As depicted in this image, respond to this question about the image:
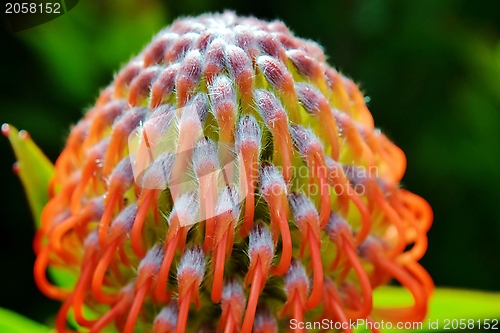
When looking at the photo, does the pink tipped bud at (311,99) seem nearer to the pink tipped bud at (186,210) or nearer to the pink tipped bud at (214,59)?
the pink tipped bud at (214,59)

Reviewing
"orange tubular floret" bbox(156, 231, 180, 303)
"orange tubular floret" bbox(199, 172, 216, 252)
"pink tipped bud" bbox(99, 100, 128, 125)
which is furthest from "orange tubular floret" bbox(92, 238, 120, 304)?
"pink tipped bud" bbox(99, 100, 128, 125)

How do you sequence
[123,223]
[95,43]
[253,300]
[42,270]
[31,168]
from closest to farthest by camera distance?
1. [253,300]
2. [123,223]
3. [42,270]
4. [31,168]
5. [95,43]

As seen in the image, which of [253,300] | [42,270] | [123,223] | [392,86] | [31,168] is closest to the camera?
[253,300]

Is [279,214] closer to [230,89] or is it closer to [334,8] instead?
[230,89]

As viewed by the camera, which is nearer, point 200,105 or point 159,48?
point 200,105

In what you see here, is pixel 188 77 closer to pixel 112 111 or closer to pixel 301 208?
pixel 112 111

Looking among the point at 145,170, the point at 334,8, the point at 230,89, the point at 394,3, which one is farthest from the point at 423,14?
the point at 145,170

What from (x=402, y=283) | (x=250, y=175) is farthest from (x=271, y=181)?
(x=402, y=283)

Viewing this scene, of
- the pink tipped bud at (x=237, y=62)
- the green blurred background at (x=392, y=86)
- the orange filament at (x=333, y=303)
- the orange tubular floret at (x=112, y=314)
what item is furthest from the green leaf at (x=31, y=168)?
the orange filament at (x=333, y=303)
